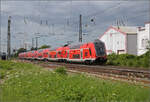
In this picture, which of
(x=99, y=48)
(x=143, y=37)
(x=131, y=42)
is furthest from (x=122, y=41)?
(x=99, y=48)

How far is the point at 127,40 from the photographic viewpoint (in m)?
40.6

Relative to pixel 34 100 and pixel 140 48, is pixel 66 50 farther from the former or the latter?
pixel 34 100

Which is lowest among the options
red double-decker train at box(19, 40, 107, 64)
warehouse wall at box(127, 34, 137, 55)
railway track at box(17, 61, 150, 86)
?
railway track at box(17, 61, 150, 86)

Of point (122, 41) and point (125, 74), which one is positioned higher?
point (122, 41)

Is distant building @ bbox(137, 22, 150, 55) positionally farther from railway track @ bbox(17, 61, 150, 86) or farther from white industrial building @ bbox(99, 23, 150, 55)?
railway track @ bbox(17, 61, 150, 86)

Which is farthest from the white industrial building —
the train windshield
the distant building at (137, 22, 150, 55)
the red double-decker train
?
the train windshield

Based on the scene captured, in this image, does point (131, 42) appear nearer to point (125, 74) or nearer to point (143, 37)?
point (143, 37)

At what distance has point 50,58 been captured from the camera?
37.3 metres

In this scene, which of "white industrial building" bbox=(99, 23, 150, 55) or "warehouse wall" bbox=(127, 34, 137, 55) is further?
"warehouse wall" bbox=(127, 34, 137, 55)

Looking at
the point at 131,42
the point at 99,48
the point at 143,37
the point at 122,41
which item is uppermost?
the point at 143,37

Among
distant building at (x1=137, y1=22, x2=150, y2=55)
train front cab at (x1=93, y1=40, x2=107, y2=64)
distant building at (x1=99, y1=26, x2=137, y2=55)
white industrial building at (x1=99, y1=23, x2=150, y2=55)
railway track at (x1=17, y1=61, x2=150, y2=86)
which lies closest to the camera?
railway track at (x1=17, y1=61, x2=150, y2=86)

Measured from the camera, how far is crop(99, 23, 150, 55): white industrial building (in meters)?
36.1

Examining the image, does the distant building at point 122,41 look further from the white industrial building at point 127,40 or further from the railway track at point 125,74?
the railway track at point 125,74

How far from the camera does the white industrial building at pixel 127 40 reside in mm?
36094
